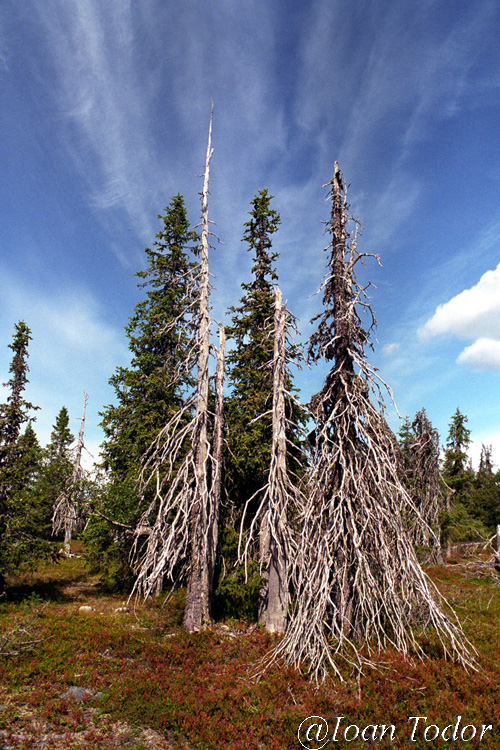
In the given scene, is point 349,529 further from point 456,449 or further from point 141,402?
point 456,449

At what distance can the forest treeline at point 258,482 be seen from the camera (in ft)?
29.0

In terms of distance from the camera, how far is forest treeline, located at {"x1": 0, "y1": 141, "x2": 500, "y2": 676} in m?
8.84

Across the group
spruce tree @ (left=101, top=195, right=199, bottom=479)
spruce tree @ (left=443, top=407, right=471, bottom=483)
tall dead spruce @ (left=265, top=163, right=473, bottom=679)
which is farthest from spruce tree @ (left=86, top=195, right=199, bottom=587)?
spruce tree @ (left=443, top=407, right=471, bottom=483)

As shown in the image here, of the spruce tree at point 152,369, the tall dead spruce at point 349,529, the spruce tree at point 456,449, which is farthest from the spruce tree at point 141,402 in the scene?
the spruce tree at point 456,449

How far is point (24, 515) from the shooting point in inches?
591

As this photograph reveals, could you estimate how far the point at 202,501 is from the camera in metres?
11.5

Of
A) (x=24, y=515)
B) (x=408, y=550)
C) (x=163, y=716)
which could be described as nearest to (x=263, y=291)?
(x=408, y=550)

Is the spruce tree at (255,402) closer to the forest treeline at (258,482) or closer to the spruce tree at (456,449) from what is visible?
the forest treeline at (258,482)

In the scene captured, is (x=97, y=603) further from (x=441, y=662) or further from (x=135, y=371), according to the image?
(x=441, y=662)

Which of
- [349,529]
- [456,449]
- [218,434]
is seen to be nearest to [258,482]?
[218,434]

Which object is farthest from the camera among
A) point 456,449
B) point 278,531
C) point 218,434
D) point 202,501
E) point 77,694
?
point 456,449

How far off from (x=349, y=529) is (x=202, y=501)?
4446 mm

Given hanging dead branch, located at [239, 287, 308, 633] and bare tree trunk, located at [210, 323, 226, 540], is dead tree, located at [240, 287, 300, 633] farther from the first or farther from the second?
bare tree trunk, located at [210, 323, 226, 540]

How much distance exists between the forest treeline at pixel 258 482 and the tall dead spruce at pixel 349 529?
0.05 meters
